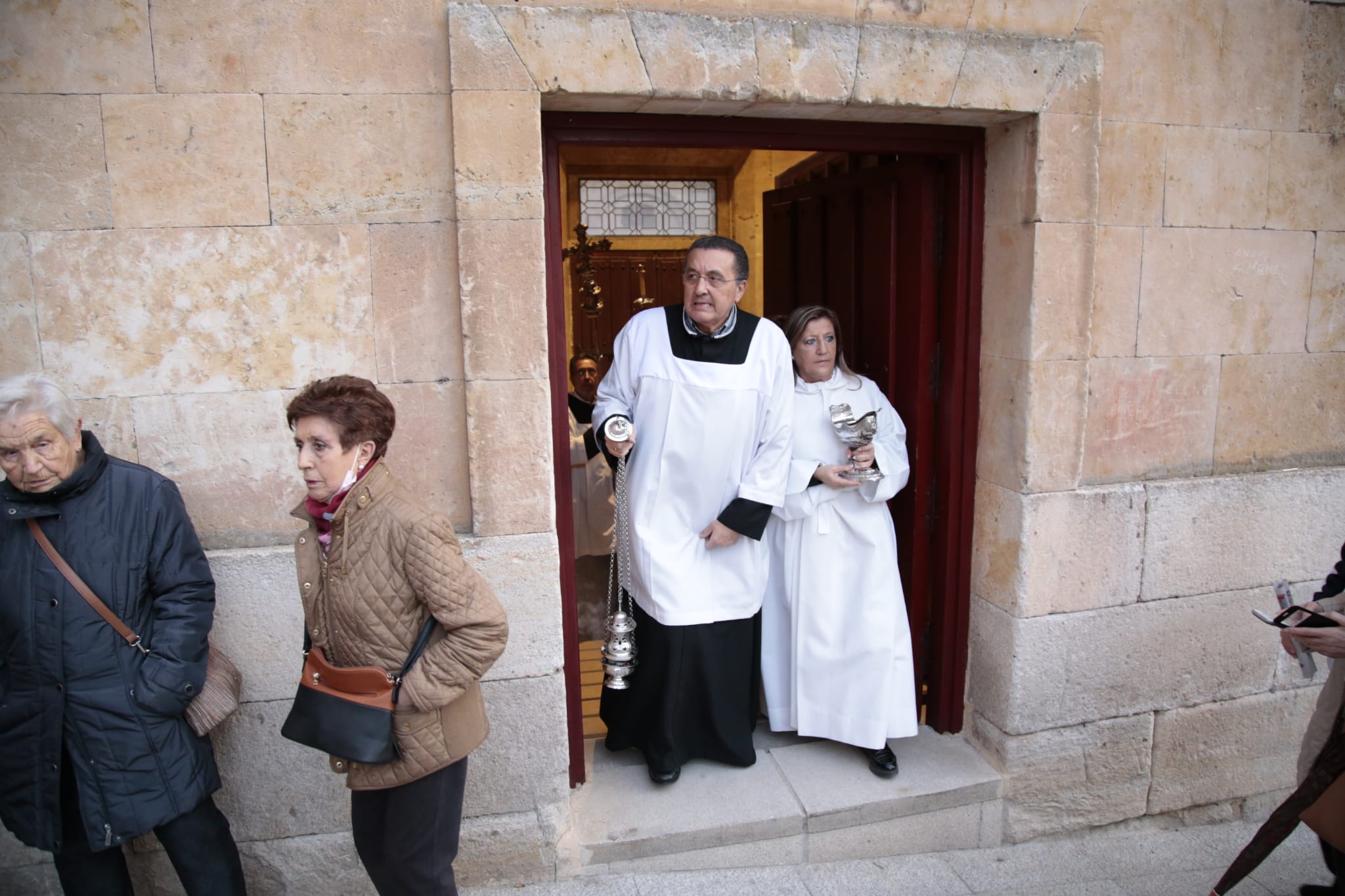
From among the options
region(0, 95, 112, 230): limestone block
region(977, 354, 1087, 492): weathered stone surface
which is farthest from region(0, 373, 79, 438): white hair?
region(977, 354, 1087, 492): weathered stone surface

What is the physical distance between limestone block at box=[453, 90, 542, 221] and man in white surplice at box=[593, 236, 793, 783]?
66 cm

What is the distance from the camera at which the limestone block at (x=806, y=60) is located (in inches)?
116

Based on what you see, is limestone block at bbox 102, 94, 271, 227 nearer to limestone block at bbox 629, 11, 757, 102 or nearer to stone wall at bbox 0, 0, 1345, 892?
stone wall at bbox 0, 0, 1345, 892

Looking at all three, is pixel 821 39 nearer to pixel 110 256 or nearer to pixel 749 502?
pixel 749 502

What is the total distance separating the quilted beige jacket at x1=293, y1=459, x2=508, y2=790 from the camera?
86.4 inches

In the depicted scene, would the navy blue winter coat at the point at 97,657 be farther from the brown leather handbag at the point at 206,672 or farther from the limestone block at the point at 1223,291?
the limestone block at the point at 1223,291

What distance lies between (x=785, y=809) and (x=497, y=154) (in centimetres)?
238

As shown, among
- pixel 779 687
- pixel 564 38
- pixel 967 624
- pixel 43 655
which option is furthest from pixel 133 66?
pixel 967 624

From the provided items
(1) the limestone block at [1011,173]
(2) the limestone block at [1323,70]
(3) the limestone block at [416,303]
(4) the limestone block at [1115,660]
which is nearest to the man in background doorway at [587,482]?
(3) the limestone block at [416,303]

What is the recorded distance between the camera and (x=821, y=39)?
9.83 ft

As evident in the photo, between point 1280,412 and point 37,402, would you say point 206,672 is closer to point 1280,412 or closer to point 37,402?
point 37,402

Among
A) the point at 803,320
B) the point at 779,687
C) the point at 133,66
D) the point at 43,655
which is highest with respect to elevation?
the point at 133,66

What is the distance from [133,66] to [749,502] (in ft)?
7.50

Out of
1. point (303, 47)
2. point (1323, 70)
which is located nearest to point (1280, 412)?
point (1323, 70)
